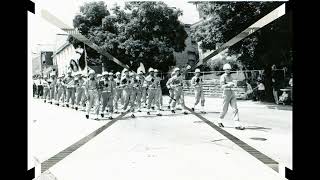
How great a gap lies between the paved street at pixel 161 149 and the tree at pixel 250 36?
4.76 metres

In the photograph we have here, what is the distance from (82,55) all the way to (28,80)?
11624mm

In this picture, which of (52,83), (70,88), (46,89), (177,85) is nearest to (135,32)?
(177,85)

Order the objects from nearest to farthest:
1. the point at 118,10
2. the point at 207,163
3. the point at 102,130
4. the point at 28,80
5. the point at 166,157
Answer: the point at 28,80 < the point at 207,163 < the point at 166,157 < the point at 102,130 < the point at 118,10

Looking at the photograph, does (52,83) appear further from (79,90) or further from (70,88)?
(79,90)

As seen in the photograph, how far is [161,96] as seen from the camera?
52.1ft

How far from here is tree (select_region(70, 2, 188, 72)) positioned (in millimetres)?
13547

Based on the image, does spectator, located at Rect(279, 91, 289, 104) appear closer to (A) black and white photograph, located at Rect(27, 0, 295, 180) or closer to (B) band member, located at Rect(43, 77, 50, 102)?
(A) black and white photograph, located at Rect(27, 0, 295, 180)

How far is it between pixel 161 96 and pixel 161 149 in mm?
8093

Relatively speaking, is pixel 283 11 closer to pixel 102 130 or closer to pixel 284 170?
pixel 284 170

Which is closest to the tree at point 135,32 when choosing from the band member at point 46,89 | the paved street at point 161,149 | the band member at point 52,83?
the paved street at point 161,149

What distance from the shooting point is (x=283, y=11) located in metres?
6.25

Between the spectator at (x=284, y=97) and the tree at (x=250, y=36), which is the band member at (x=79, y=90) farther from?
the spectator at (x=284, y=97)

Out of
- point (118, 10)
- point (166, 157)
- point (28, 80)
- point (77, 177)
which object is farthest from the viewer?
point (118, 10)
